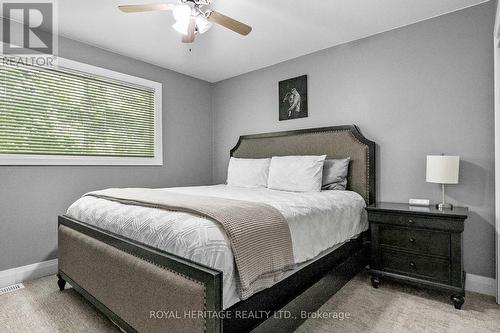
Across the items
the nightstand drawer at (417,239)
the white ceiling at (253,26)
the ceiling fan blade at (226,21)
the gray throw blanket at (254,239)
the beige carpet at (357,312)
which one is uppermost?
the white ceiling at (253,26)

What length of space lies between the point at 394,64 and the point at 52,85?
3611mm

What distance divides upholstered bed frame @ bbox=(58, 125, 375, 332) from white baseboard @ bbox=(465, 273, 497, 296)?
34.8 inches

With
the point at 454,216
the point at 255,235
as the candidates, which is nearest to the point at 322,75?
the point at 454,216

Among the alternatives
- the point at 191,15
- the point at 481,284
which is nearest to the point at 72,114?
the point at 191,15

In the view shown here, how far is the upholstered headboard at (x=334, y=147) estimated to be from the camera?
297 centimetres

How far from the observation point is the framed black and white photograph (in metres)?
3.59

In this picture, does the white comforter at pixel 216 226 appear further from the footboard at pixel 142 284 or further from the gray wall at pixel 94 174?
the gray wall at pixel 94 174

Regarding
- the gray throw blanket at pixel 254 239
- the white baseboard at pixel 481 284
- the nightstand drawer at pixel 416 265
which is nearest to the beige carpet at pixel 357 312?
the white baseboard at pixel 481 284

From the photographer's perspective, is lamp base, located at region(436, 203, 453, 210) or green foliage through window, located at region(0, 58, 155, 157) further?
green foliage through window, located at region(0, 58, 155, 157)

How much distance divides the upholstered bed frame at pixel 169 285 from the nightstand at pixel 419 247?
223 mm

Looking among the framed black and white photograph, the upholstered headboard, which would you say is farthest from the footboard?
the framed black and white photograph

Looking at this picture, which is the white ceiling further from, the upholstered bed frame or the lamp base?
the upholstered bed frame

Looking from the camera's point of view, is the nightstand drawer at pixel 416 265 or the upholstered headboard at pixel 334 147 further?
the upholstered headboard at pixel 334 147

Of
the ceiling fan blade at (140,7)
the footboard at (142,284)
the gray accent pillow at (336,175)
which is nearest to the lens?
the footboard at (142,284)
